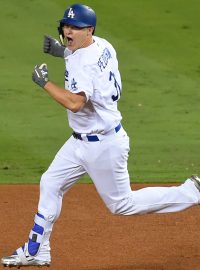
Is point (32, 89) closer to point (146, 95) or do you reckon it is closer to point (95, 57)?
point (146, 95)

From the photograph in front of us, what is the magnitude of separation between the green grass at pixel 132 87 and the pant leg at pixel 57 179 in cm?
326

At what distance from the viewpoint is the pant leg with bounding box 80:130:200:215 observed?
753cm

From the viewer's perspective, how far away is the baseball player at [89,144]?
7.33 m

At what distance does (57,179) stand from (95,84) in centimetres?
85

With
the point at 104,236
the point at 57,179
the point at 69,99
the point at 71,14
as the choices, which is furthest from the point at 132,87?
the point at 69,99

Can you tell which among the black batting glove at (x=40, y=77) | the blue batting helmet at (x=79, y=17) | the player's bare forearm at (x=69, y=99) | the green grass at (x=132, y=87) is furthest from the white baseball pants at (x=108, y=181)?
the green grass at (x=132, y=87)

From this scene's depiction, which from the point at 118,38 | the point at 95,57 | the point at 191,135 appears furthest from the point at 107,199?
the point at 118,38

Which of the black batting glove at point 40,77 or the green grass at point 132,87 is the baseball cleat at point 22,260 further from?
the green grass at point 132,87

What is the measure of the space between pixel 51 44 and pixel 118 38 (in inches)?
382

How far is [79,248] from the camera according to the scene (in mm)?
8273

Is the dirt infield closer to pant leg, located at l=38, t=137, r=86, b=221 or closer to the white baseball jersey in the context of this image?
pant leg, located at l=38, t=137, r=86, b=221

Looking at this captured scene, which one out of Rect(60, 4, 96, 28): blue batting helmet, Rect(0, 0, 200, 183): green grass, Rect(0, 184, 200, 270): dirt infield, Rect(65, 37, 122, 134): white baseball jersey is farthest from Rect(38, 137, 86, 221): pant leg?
Rect(0, 0, 200, 183): green grass

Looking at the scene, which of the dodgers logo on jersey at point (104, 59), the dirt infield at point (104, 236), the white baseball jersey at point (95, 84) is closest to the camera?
the white baseball jersey at point (95, 84)

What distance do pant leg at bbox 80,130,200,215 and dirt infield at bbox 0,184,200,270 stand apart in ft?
1.62
